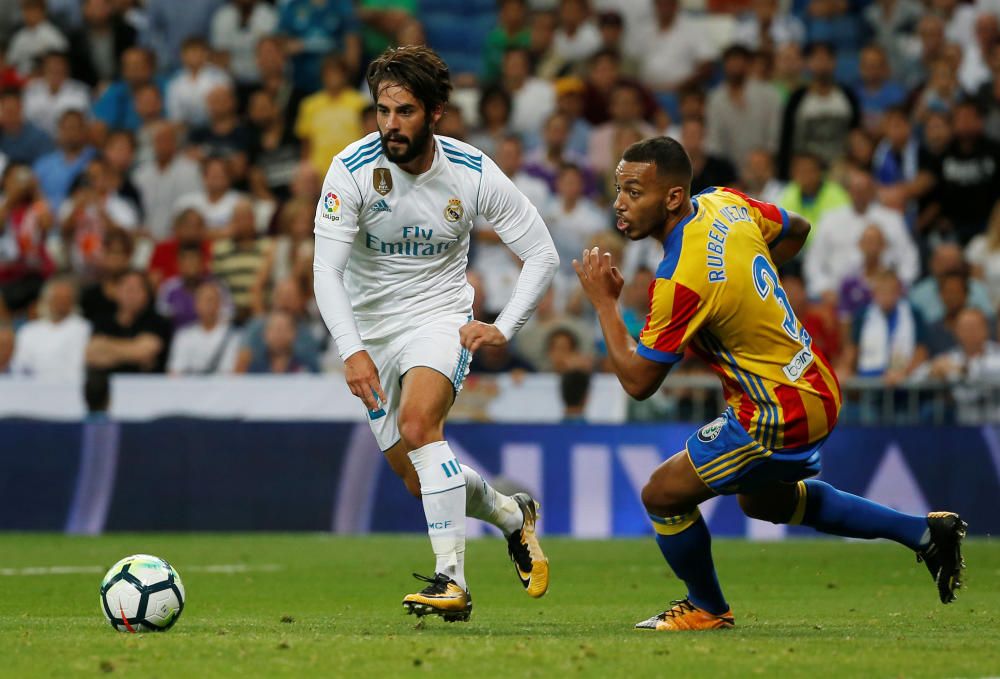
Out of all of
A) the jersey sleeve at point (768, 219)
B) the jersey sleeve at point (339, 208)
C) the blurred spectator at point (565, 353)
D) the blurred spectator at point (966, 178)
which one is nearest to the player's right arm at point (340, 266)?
the jersey sleeve at point (339, 208)

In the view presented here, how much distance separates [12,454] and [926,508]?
8234 millimetres

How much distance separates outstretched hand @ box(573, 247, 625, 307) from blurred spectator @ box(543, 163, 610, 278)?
9733 millimetres

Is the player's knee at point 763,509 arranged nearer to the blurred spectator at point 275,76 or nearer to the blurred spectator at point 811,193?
the blurred spectator at point 811,193

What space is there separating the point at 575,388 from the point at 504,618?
683 cm

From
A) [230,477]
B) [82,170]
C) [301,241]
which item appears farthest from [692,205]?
[82,170]

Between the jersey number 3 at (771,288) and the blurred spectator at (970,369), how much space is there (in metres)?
7.59

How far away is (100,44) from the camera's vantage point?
20.8m

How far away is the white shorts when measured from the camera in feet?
26.3

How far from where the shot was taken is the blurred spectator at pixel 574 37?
2000cm

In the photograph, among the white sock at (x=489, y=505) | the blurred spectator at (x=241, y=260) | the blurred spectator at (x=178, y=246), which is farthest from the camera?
the blurred spectator at (x=178, y=246)

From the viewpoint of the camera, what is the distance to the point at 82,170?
19078 millimetres

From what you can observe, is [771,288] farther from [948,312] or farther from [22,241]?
[22,241]

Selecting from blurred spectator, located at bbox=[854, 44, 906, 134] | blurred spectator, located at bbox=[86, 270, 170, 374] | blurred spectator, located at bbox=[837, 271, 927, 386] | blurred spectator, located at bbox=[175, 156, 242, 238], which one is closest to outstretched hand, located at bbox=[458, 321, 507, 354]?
blurred spectator, located at bbox=[837, 271, 927, 386]

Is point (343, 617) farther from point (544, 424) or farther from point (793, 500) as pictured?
point (544, 424)
